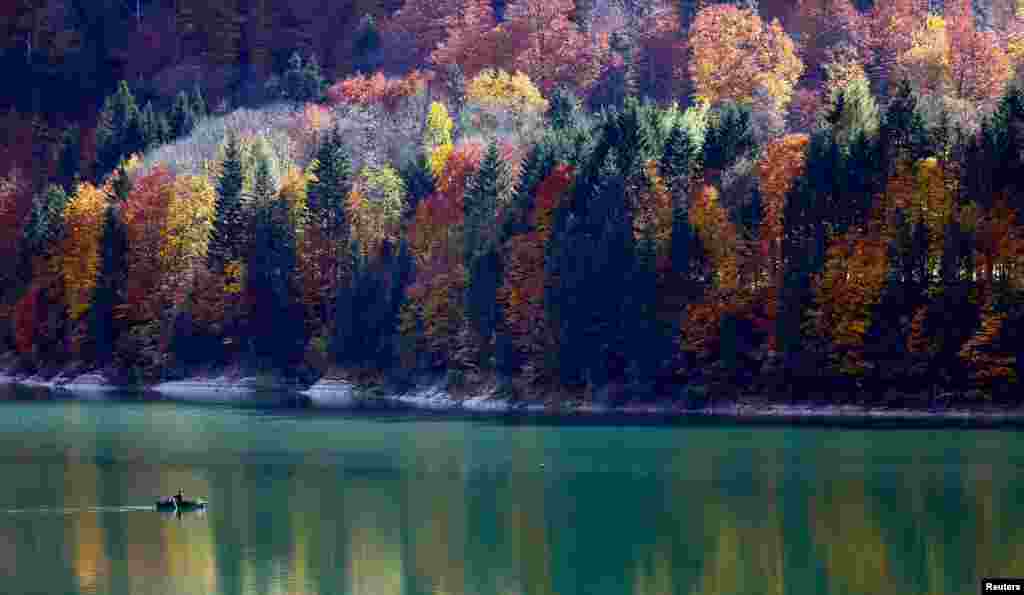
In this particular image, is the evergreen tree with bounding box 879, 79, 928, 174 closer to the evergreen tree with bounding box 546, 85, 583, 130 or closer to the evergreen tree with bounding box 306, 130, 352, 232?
the evergreen tree with bounding box 546, 85, 583, 130

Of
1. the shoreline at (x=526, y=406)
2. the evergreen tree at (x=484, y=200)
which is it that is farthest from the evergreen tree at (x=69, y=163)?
the evergreen tree at (x=484, y=200)

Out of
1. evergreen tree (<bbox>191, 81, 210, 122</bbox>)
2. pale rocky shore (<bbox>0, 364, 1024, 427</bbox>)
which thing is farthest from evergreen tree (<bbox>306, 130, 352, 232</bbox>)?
evergreen tree (<bbox>191, 81, 210, 122</bbox>)

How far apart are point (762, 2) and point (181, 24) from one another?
Result: 71.8 m

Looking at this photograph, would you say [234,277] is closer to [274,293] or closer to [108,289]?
[274,293]

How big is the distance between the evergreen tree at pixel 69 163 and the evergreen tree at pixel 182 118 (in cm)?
1005

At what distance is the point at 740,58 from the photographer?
14038 centimetres

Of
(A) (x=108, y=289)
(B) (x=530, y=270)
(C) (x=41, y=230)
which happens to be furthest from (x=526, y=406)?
(C) (x=41, y=230)

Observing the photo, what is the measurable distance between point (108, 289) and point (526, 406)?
43982 mm

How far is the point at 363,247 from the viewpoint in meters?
111

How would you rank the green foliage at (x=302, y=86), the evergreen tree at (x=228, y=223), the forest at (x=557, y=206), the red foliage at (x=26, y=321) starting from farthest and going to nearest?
the green foliage at (x=302, y=86) < the red foliage at (x=26, y=321) < the evergreen tree at (x=228, y=223) < the forest at (x=557, y=206)

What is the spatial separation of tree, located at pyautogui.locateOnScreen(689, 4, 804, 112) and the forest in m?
0.34

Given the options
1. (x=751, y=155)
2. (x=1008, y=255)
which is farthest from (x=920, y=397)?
(x=751, y=155)

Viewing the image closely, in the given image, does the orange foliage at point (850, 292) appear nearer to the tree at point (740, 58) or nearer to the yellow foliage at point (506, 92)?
the tree at point (740, 58)

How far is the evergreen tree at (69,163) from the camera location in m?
158
